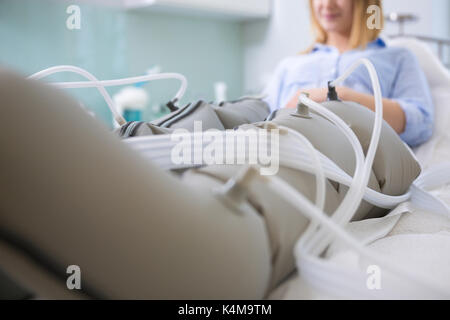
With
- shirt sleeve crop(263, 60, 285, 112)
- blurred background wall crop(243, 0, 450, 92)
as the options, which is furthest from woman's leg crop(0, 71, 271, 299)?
blurred background wall crop(243, 0, 450, 92)

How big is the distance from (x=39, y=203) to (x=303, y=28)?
2.26 metres

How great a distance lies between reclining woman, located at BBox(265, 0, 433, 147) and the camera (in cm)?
86

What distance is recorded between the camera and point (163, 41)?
7.40 ft

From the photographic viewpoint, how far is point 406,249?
0.41 meters

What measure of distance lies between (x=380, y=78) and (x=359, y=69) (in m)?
0.06

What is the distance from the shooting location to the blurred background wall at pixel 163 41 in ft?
6.09

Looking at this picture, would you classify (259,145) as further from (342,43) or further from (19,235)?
(342,43)

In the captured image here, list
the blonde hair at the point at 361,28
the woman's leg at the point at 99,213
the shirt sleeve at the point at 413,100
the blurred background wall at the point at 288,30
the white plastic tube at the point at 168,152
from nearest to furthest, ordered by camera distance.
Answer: the woman's leg at the point at 99,213
the white plastic tube at the point at 168,152
the shirt sleeve at the point at 413,100
the blonde hair at the point at 361,28
the blurred background wall at the point at 288,30

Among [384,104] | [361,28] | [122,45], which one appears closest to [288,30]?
[122,45]

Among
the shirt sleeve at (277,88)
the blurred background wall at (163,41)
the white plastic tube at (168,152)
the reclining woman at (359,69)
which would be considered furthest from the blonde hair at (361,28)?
the white plastic tube at (168,152)

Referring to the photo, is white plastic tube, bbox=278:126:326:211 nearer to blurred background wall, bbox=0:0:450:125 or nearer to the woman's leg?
the woman's leg

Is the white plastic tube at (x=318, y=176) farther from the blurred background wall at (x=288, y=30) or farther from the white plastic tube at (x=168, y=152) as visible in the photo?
the blurred background wall at (x=288, y=30)

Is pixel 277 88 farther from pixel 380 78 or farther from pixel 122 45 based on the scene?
pixel 122 45
